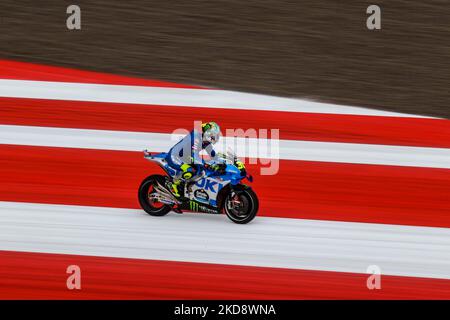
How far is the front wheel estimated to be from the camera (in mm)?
6863

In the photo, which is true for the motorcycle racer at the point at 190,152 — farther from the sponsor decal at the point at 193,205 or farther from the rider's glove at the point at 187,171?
the sponsor decal at the point at 193,205

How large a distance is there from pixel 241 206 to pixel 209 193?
0.96 ft

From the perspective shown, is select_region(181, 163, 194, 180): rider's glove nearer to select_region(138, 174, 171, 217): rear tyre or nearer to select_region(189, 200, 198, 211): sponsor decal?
select_region(189, 200, 198, 211): sponsor decal

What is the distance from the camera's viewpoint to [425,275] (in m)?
6.51

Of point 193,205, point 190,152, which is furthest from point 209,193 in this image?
point 190,152

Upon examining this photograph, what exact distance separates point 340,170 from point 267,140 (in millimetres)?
948

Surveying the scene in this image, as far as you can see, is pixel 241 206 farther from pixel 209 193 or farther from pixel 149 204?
pixel 149 204

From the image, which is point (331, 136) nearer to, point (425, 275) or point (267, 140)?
point (267, 140)

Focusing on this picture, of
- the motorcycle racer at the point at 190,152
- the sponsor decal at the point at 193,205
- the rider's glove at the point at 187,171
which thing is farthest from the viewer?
the sponsor decal at the point at 193,205

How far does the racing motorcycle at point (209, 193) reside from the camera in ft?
22.5

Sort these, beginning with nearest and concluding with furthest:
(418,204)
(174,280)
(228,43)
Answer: (174,280) → (418,204) → (228,43)

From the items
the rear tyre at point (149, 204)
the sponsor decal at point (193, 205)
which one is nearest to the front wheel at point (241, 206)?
the sponsor decal at point (193, 205)

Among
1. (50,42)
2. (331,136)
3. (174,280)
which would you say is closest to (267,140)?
(331,136)

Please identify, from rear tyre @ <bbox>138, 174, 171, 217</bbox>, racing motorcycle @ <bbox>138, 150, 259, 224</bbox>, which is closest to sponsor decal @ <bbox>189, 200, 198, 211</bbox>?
racing motorcycle @ <bbox>138, 150, 259, 224</bbox>
